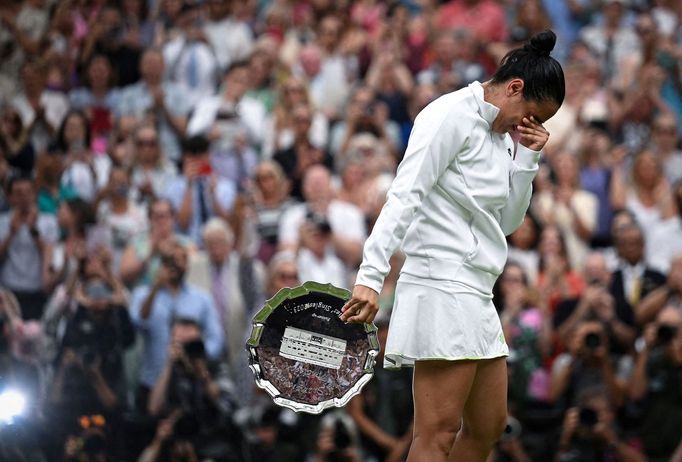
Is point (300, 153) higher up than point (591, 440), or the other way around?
point (300, 153)

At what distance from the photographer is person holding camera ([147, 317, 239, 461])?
358 inches

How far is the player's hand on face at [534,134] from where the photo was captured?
17.3 feet

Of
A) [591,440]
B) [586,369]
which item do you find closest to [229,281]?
[586,369]

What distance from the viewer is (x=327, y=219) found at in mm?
10734

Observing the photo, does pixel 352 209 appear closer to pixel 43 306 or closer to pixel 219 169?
pixel 219 169

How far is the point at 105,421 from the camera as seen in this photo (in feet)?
29.5

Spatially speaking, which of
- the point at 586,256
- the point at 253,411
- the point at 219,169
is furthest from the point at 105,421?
the point at 586,256

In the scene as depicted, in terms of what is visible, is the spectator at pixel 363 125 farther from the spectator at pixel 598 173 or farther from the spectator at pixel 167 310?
the spectator at pixel 167 310

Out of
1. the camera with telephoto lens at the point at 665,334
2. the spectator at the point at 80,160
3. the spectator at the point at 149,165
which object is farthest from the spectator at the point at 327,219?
the camera with telephoto lens at the point at 665,334

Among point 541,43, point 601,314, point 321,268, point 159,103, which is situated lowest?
point 601,314

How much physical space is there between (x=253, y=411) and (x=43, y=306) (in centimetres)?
189

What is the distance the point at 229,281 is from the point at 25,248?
1.59 metres

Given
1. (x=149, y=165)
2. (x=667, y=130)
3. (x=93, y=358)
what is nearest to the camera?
(x=93, y=358)

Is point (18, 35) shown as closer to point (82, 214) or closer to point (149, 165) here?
point (149, 165)
